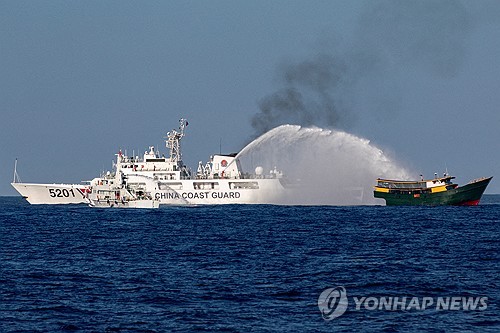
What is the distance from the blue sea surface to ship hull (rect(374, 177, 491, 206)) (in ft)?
115

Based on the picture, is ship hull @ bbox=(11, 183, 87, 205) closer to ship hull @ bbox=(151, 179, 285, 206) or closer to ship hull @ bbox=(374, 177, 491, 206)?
ship hull @ bbox=(151, 179, 285, 206)

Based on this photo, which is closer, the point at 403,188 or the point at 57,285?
the point at 57,285

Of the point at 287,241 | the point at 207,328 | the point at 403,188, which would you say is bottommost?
the point at 207,328

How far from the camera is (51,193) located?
13538 centimetres

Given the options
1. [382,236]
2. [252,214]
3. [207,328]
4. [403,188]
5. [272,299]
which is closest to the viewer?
[207,328]

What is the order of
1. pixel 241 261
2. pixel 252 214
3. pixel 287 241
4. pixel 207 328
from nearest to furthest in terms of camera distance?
pixel 207 328 → pixel 241 261 → pixel 287 241 → pixel 252 214

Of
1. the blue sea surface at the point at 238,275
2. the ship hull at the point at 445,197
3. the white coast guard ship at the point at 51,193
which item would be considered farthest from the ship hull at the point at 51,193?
the blue sea surface at the point at 238,275

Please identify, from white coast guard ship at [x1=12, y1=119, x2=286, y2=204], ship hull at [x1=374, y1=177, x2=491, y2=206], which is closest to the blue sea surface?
ship hull at [x1=374, y1=177, x2=491, y2=206]

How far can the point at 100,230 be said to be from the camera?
7362cm

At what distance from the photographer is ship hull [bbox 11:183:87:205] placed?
13325 cm

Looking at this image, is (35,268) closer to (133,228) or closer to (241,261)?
(241,261)

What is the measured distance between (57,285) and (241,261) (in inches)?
497

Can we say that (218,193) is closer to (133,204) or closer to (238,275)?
(133,204)

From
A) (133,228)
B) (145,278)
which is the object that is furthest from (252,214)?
(145,278)
